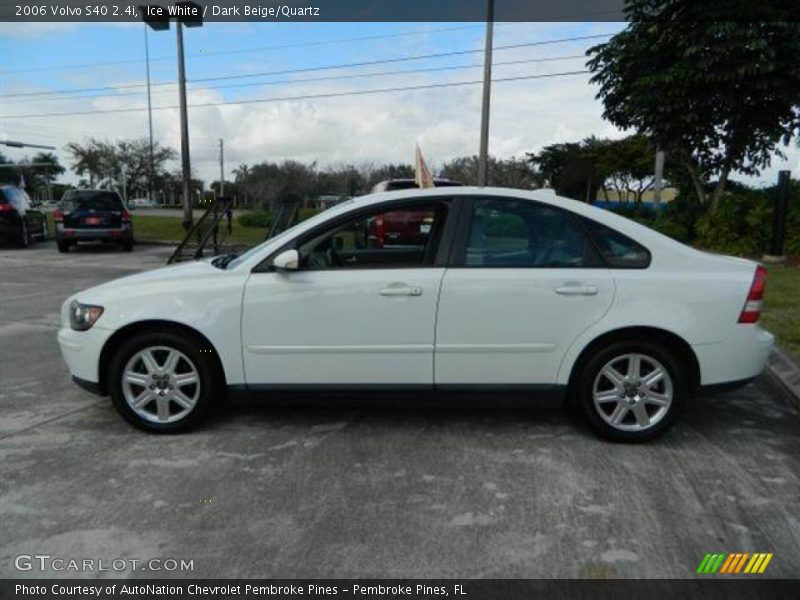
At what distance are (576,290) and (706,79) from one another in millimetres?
11938

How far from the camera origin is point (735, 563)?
2729 millimetres

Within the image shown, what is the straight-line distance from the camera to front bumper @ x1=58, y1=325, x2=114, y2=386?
400 cm

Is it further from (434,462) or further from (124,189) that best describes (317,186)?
(434,462)

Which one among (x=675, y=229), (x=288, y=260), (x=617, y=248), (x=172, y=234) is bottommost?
(x=172, y=234)

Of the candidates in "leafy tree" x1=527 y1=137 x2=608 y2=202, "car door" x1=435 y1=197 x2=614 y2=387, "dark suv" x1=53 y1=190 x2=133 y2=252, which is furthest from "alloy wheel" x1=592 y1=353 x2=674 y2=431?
"leafy tree" x1=527 y1=137 x2=608 y2=202

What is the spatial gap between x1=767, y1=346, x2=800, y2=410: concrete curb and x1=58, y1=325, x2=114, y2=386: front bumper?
15.9 feet

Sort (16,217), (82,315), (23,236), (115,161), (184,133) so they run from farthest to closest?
(115,161) < (184,133) < (23,236) < (16,217) < (82,315)

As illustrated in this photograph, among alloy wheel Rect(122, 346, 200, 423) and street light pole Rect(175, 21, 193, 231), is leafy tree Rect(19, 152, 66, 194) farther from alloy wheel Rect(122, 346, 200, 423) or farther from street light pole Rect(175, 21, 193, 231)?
alloy wheel Rect(122, 346, 200, 423)

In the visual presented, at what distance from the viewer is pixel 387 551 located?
2.79 meters

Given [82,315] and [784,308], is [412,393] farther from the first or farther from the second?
[784,308]

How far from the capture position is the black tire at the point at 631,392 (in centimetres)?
388

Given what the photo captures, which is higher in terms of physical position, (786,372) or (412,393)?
(412,393)

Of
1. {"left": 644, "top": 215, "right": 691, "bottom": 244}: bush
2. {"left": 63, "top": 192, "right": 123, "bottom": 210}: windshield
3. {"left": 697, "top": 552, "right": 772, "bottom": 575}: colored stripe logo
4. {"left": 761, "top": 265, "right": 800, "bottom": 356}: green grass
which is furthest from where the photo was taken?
{"left": 63, "top": 192, "right": 123, "bottom": 210}: windshield

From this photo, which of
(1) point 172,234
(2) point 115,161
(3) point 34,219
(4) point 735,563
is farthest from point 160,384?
(2) point 115,161
